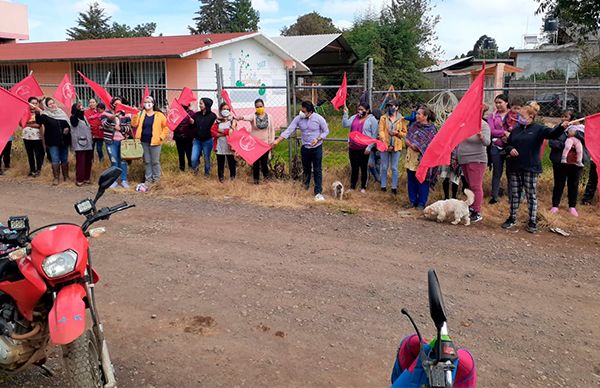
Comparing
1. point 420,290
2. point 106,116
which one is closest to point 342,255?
point 420,290

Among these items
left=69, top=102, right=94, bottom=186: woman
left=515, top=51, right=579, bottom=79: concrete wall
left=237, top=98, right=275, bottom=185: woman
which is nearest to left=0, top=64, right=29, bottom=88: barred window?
left=69, top=102, right=94, bottom=186: woman

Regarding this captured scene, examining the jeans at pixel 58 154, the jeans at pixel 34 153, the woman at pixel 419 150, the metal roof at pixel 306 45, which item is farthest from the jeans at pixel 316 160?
the metal roof at pixel 306 45

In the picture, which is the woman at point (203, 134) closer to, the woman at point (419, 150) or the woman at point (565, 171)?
the woman at point (419, 150)

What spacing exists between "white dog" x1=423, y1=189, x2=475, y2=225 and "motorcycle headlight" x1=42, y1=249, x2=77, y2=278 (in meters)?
5.96

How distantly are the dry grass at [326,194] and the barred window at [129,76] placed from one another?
8.17 meters

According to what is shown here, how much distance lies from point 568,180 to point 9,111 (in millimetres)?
7929

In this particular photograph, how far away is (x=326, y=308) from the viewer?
510cm

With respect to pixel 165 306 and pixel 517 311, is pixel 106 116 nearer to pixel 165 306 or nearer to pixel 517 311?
pixel 165 306

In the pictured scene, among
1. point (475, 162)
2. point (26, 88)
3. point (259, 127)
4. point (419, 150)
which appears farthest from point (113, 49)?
point (475, 162)

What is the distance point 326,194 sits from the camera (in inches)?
381

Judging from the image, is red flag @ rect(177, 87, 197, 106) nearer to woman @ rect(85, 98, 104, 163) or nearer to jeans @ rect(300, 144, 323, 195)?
woman @ rect(85, 98, 104, 163)

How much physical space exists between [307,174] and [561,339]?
5840 millimetres

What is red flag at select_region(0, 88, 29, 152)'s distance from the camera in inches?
268

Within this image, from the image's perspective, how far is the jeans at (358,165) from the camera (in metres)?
9.66
